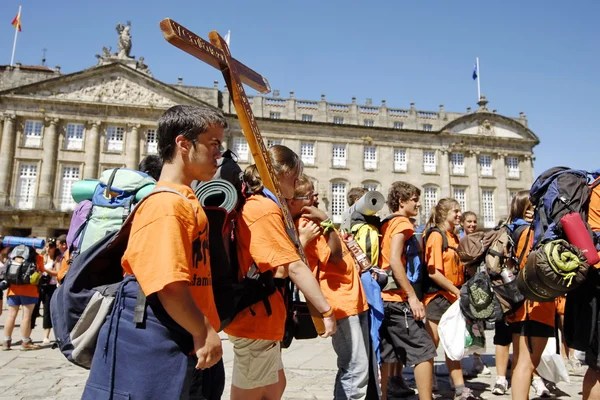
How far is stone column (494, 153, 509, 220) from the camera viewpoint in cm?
3475

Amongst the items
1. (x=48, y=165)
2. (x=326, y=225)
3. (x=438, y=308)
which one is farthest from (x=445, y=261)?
(x=48, y=165)

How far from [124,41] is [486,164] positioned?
1179 inches

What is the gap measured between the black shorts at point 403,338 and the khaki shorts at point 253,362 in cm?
162

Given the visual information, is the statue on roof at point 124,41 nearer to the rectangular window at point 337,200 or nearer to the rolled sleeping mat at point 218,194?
the rectangular window at point 337,200

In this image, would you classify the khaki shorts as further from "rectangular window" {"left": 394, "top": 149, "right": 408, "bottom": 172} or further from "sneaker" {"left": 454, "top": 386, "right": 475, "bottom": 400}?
"rectangular window" {"left": 394, "top": 149, "right": 408, "bottom": 172}

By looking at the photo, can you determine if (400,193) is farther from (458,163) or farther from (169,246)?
(458,163)

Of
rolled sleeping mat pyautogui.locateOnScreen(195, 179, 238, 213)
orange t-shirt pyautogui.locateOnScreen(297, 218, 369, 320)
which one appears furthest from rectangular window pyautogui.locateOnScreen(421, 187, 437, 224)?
rolled sleeping mat pyautogui.locateOnScreen(195, 179, 238, 213)

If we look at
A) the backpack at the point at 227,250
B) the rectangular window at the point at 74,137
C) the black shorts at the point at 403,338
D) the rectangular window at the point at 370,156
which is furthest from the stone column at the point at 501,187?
the backpack at the point at 227,250

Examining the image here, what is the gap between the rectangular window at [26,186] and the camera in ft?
96.2

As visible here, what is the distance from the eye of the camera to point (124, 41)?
33.2 metres

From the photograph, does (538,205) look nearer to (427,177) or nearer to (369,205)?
(369,205)

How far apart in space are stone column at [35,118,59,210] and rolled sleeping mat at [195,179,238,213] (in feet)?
102

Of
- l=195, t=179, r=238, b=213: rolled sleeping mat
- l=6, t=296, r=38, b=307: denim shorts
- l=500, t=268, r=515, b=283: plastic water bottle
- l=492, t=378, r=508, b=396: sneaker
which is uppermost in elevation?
l=195, t=179, r=238, b=213: rolled sleeping mat

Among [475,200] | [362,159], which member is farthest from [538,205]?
[475,200]
